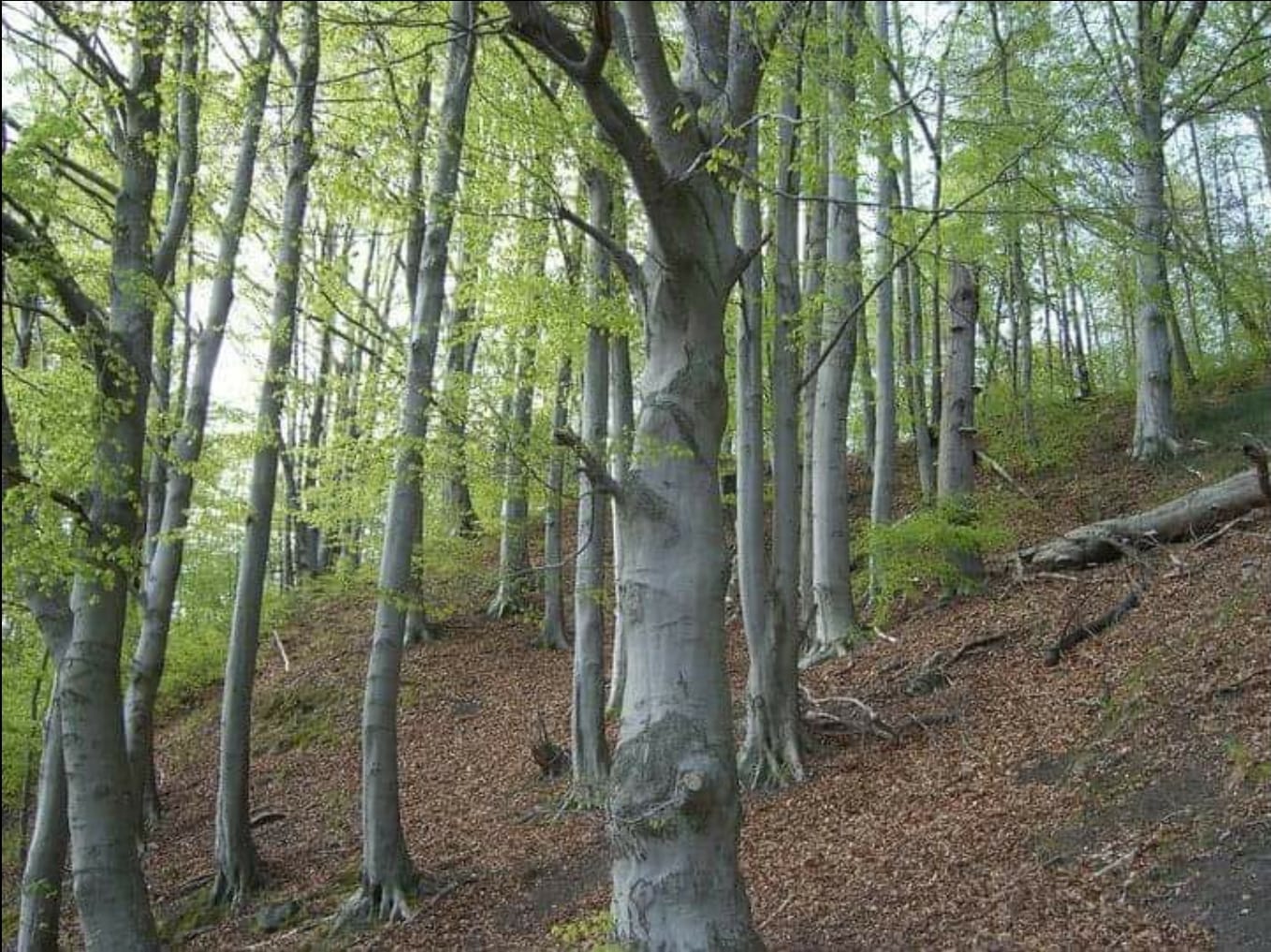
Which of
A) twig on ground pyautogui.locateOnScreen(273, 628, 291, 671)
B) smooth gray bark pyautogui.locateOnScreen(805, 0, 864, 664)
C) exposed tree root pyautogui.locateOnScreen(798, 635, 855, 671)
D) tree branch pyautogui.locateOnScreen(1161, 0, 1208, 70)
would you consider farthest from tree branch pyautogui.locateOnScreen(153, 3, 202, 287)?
twig on ground pyautogui.locateOnScreen(273, 628, 291, 671)

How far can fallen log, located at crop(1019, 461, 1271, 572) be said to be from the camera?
9.48 m

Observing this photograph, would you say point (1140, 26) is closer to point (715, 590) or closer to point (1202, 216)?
point (1202, 216)

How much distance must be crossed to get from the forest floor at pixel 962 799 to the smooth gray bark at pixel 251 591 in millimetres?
366

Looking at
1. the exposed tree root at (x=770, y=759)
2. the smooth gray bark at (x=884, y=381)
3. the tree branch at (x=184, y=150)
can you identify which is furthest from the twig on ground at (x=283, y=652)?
the exposed tree root at (x=770, y=759)

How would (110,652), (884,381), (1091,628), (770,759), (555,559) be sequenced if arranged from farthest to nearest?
(555,559) → (884,381) → (1091,628) → (770,759) → (110,652)

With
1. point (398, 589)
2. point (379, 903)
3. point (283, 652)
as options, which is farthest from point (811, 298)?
point (283, 652)

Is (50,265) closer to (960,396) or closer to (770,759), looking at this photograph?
(770,759)

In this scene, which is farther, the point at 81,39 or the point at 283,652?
the point at 283,652

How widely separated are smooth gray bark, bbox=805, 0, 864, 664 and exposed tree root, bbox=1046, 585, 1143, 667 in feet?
8.80

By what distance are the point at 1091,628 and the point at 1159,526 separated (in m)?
1.92

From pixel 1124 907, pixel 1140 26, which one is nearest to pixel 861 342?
pixel 1140 26

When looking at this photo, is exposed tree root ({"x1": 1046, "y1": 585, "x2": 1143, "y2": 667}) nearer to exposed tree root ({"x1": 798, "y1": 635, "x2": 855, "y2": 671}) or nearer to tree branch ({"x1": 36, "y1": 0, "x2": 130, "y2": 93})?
exposed tree root ({"x1": 798, "y1": 635, "x2": 855, "y2": 671})

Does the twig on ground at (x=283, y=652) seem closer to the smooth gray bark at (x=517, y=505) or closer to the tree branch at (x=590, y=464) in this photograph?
the smooth gray bark at (x=517, y=505)

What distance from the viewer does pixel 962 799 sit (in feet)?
22.7
